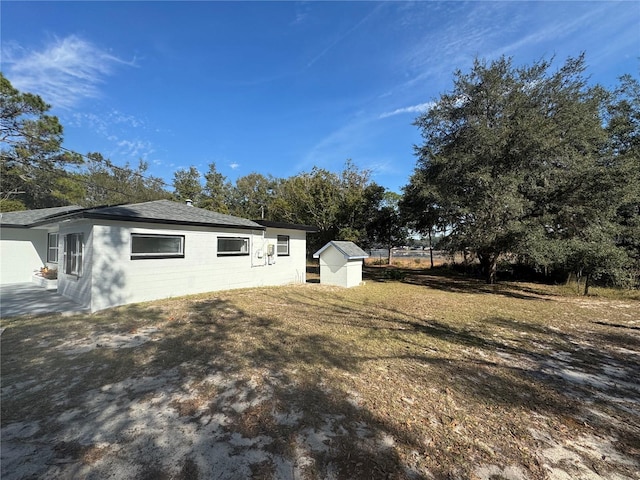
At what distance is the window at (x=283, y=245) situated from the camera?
11636 mm

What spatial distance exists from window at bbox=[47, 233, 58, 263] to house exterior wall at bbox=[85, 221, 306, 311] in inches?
217

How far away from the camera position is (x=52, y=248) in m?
10.3

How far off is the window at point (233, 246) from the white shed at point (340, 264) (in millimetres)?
2946

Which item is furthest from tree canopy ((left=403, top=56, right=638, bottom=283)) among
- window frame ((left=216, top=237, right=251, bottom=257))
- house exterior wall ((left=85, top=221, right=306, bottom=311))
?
window frame ((left=216, top=237, right=251, bottom=257))

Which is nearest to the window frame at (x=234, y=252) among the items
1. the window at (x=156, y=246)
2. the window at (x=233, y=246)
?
the window at (x=233, y=246)

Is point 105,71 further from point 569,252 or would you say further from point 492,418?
point 569,252

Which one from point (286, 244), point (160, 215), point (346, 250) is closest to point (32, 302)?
point (160, 215)

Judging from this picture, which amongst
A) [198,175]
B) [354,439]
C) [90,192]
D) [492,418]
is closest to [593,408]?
[492,418]

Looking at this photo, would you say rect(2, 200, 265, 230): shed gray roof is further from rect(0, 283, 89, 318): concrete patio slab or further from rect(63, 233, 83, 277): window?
rect(0, 283, 89, 318): concrete patio slab

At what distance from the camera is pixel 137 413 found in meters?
2.59

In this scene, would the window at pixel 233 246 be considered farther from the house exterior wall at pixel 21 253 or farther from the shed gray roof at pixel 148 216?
the house exterior wall at pixel 21 253

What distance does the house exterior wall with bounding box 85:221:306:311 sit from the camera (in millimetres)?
6672

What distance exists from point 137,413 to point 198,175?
33.1 m

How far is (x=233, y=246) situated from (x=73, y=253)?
14.3 ft
